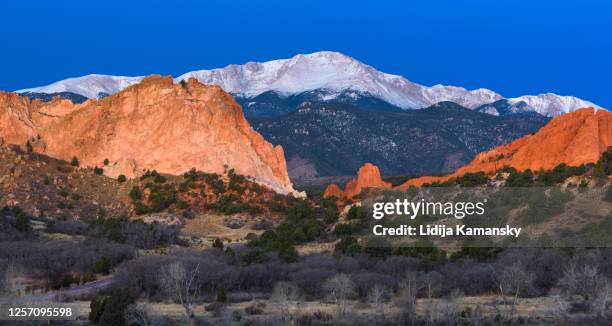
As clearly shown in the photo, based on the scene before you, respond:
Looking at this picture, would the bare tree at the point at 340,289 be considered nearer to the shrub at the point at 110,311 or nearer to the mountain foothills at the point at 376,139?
the shrub at the point at 110,311

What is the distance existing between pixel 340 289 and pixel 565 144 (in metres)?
40.0

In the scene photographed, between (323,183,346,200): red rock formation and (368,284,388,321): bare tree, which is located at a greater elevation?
(323,183,346,200): red rock formation

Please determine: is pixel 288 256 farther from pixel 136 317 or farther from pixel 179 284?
pixel 136 317

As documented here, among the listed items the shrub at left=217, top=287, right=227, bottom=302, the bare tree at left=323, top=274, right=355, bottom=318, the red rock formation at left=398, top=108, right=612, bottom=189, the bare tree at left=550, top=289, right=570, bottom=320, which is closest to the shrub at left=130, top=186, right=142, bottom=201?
the red rock formation at left=398, top=108, right=612, bottom=189

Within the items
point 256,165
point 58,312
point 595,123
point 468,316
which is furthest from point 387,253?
point 256,165

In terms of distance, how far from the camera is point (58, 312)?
104ft

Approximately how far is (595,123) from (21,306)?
5097 centimetres

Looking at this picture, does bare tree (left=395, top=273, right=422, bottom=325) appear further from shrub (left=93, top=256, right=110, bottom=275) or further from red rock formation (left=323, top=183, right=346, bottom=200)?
red rock formation (left=323, top=183, right=346, bottom=200)

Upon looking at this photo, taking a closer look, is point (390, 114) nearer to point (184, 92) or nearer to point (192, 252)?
point (184, 92)

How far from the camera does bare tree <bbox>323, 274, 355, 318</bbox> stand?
113ft

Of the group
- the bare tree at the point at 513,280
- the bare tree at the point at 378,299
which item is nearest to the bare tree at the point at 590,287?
the bare tree at the point at 513,280

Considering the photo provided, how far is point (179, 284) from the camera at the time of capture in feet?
118

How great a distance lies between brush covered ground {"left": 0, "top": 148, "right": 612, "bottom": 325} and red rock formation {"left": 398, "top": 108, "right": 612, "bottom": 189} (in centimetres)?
245

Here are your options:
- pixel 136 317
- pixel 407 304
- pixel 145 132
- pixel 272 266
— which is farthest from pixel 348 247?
pixel 145 132
